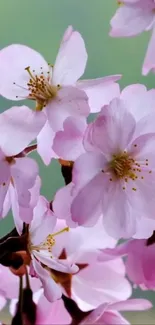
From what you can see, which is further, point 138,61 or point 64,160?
point 138,61

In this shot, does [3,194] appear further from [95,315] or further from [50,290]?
[95,315]

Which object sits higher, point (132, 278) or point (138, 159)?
point (138, 159)

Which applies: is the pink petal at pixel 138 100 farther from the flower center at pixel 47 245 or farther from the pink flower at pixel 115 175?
the flower center at pixel 47 245

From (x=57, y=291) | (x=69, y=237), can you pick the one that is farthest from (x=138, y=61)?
(x=57, y=291)

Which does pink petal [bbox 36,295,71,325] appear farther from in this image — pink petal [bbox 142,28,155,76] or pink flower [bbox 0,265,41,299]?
pink petal [bbox 142,28,155,76]

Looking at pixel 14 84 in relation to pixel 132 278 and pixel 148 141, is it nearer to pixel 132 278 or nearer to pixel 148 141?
pixel 148 141

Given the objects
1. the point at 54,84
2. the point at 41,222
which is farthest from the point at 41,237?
the point at 54,84
